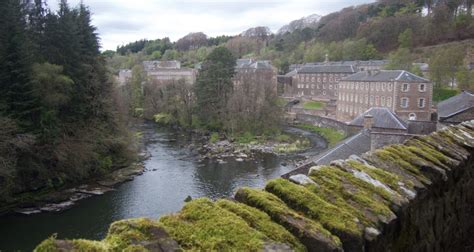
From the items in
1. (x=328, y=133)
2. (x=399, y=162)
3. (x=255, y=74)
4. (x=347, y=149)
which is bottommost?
(x=328, y=133)

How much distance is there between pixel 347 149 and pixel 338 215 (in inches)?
840

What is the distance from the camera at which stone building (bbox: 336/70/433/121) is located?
41.7 metres

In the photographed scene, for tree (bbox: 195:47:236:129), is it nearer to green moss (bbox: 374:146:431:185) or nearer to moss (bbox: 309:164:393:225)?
green moss (bbox: 374:146:431:185)

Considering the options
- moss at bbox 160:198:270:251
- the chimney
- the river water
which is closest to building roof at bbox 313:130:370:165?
the chimney

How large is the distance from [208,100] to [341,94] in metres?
18.6

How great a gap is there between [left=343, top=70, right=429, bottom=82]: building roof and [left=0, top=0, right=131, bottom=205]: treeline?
97.2 feet

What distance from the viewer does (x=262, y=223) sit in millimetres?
2281

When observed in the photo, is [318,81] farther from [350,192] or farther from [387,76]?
[350,192]

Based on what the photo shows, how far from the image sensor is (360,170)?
3395 millimetres

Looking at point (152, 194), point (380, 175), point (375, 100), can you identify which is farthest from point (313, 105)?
point (380, 175)

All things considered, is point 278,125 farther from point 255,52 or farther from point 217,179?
point 255,52

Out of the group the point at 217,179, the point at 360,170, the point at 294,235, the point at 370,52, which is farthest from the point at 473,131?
the point at 370,52

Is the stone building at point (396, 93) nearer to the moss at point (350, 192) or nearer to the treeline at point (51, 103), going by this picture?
the treeline at point (51, 103)

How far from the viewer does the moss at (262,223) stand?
2.21 metres
